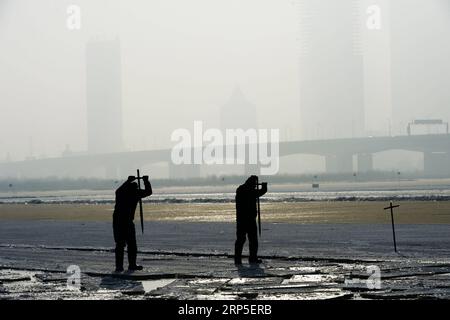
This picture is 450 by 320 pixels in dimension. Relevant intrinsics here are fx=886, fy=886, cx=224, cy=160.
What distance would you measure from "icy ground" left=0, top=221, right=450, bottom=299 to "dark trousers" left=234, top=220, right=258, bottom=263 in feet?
0.71

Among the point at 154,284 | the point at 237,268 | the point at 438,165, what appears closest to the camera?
the point at 154,284

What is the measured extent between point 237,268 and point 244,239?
44.1 inches

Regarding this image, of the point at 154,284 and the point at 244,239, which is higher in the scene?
the point at 244,239

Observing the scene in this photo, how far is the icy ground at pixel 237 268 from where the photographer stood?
1018 cm

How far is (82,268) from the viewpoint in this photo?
44.3 feet

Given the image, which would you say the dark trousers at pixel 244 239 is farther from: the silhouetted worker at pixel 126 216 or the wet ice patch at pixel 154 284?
the wet ice patch at pixel 154 284

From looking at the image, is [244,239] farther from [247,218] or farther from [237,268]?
[237,268]

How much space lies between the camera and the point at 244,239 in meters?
14.2

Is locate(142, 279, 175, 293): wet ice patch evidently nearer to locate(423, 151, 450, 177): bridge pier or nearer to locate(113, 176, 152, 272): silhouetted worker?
locate(113, 176, 152, 272): silhouetted worker

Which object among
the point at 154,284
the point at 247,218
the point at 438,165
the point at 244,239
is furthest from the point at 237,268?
the point at 438,165
